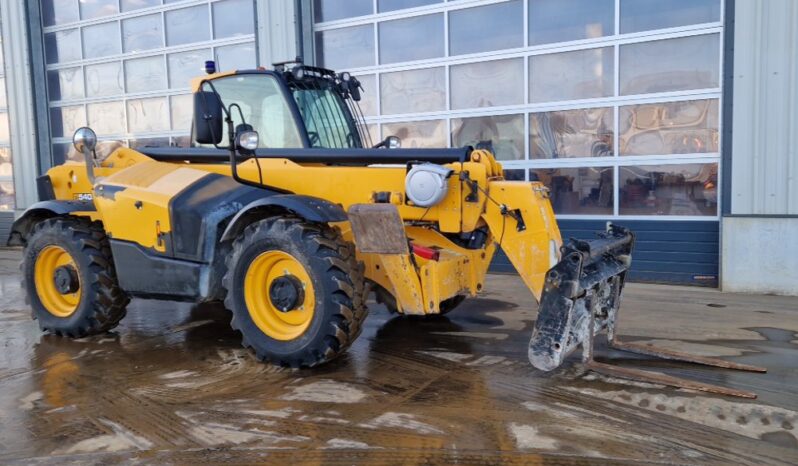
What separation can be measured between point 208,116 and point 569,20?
19.2 feet

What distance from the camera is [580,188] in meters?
9.05

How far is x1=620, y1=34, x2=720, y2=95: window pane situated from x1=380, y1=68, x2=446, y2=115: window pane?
2.67 metres

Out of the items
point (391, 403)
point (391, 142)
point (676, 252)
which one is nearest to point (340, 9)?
point (391, 142)

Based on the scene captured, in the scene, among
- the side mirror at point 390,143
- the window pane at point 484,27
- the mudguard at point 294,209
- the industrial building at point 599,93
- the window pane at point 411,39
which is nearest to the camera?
the mudguard at point 294,209

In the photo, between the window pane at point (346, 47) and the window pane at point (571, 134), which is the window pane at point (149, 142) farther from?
the window pane at point (571, 134)

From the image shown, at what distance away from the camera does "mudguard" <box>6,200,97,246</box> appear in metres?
5.85

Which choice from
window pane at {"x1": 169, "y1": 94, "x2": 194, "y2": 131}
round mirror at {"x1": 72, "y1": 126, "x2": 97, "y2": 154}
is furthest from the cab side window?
window pane at {"x1": 169, "y1": 94, "x2": 194, "y2": 131}

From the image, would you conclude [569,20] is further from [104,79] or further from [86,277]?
[104,79]

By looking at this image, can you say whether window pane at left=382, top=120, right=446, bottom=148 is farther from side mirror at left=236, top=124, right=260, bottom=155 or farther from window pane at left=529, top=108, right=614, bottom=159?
side mirror at left=236, top=124, right=260, bottom=155

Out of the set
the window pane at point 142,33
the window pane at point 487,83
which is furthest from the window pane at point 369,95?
the window pane at point 142,33

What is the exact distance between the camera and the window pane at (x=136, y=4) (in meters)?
12.5

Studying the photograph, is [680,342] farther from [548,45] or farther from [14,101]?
[14,101]

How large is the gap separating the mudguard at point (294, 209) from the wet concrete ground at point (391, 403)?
40.0 inches

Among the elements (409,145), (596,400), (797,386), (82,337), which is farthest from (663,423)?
(409,145)
